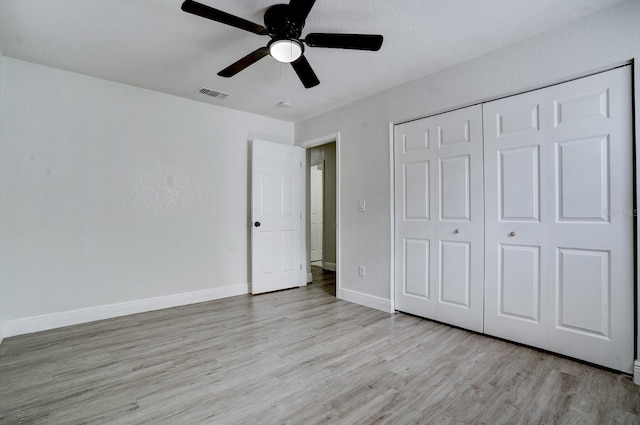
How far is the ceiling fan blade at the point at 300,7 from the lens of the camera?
69.3 inches

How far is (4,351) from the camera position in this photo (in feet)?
8.07

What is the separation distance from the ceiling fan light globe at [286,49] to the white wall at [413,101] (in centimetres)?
162

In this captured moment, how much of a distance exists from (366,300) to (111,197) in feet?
10.4

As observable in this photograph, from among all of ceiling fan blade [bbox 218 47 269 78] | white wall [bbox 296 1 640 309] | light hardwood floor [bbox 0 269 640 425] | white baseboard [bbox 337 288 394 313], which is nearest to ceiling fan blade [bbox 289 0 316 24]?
ceiling fan blade [bbox 218 47 269 78]

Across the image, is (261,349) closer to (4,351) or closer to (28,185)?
(4,351)

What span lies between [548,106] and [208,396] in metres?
3.27

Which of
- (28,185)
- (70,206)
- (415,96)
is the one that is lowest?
(70,206)

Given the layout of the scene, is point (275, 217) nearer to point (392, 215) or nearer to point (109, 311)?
point (392, 215)

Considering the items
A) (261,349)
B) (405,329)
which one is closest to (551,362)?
(405,329)

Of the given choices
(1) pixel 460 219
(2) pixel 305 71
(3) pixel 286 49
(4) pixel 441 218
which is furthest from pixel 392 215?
(3) pixel 286 49

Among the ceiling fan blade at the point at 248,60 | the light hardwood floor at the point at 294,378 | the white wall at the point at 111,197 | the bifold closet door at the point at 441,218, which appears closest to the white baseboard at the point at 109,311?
the white wall at the point at 111,197

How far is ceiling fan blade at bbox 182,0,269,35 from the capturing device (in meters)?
1.65

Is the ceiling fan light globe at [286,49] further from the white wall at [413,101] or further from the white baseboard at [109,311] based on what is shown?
the white baseboard at [109,311]

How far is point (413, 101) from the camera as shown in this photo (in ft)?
10.6
